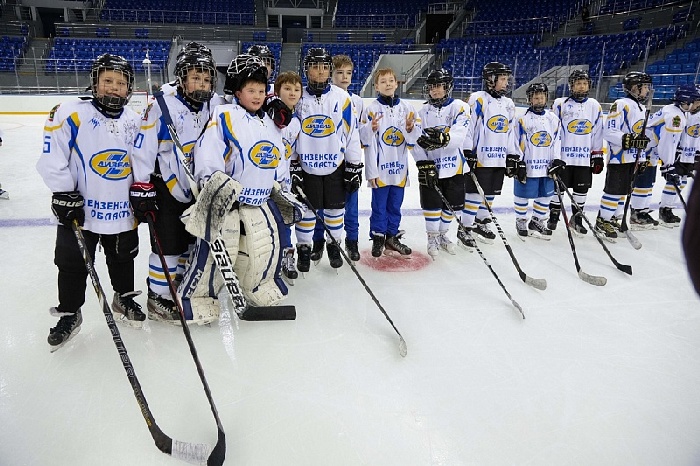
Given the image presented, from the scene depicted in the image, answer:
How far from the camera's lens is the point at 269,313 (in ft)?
7.25

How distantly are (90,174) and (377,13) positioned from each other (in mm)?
18184

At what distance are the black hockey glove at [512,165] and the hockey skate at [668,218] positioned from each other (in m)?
1.61

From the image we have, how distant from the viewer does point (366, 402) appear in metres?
1.71

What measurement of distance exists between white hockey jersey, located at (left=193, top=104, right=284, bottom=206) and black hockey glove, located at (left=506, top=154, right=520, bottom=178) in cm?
187

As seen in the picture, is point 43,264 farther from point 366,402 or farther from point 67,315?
point 366,402

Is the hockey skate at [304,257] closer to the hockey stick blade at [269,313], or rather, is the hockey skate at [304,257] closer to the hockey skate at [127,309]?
the hockey stick blade at [269,313]

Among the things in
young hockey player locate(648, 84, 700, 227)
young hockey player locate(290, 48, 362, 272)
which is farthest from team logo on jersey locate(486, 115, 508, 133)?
young hockey player locate(648, 84, 700, 227)

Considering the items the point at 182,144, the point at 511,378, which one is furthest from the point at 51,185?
the point at 511,378

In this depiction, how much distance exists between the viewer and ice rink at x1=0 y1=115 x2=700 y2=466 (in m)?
1.50

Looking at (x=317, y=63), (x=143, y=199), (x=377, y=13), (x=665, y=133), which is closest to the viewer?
(x=143, y=199)

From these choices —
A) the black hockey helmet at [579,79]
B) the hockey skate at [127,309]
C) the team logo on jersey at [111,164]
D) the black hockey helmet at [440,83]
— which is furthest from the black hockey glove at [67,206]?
the black hockey helmet at [579,79]

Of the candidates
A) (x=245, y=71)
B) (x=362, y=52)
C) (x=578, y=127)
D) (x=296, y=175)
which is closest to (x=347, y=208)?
(x=296, y=175)

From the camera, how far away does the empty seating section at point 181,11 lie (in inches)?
661

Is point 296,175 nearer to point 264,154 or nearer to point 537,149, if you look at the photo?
point 264,154
